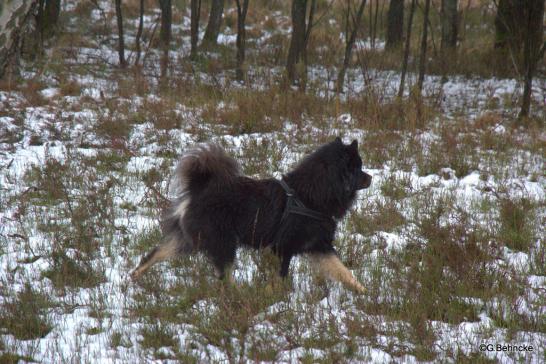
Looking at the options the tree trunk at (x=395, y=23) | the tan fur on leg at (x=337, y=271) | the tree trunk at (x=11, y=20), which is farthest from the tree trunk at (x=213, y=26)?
the tree trunk at (x=11, y=20)

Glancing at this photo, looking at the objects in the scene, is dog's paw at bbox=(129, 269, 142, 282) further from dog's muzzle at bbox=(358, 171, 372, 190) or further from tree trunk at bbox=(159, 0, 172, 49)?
tree trunk at bbox=(159, 0, 172, 49)

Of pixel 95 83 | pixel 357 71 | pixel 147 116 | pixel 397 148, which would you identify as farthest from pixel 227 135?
pixel 357 71

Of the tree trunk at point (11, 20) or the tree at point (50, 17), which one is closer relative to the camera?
the tree trunk at point (11, 20)

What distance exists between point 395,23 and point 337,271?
42.3 ft

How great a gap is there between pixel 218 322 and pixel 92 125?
590 centimetres

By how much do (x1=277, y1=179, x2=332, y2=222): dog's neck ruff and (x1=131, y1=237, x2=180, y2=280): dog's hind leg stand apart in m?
0.92

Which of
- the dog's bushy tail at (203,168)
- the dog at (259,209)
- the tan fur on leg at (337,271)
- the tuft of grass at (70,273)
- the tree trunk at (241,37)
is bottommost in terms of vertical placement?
the tuft of grass at (70,273)

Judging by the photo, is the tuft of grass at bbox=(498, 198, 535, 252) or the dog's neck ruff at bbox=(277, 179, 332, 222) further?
the tuft of grass at bbox=(498, 198, 535, 252)

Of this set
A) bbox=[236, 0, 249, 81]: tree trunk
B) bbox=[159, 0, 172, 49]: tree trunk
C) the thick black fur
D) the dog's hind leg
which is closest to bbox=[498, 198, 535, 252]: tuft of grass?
the thick black fur

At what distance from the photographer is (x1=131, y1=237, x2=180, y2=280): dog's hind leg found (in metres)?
4.54

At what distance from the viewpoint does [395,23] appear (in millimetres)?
15883

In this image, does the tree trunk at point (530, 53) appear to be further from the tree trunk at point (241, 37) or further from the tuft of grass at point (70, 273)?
the tuft of grass at point (70, 273)

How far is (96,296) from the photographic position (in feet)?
14.0

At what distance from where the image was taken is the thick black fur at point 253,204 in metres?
4.27
